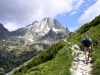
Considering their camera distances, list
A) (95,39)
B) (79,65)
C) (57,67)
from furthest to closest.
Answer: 1. (95,39)
2. (79,65)
3. (57,67)

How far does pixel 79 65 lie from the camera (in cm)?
2591

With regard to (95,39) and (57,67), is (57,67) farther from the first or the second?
(95,39)

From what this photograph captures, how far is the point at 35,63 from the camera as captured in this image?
32031mm

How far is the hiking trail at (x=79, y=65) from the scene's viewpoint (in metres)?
23.7

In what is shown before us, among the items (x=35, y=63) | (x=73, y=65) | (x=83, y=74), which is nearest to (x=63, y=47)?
(x=35, y=63)

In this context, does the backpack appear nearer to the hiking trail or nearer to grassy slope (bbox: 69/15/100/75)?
grassy slope (bbox: 69/15/100/75)

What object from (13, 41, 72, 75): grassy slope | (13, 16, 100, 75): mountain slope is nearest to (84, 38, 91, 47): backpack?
(13, 16, 100, 75): mountain slope

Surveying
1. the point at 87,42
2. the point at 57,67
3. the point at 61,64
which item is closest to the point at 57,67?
the point at 57,67

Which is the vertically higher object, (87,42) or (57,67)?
(87,42)

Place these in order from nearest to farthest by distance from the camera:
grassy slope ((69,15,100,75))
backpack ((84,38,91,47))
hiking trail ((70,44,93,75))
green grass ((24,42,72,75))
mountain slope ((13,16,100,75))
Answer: grassy slope ((69,15,100,75)) < mountain slope ((13,16,100,75)) < green grass ((24,42,72,75)) < hiking trail ((70,44,93,75)) < backpack ((84,38,91,47))

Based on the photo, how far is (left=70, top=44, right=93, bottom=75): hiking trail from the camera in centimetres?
2368

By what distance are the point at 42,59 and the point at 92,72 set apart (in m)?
10.7

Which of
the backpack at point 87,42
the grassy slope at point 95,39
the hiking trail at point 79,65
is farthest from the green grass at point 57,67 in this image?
the grassy slope at point 95,39

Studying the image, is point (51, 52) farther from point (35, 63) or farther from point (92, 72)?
point (92, 72)
